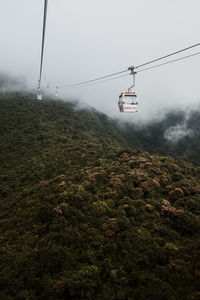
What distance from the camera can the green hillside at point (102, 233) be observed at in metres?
10.9

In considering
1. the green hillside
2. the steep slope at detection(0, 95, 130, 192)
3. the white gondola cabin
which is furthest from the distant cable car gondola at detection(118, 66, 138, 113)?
the steep slope at detection(0, 95, 130, 192)

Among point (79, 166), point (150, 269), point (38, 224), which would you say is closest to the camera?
point (150, 269)

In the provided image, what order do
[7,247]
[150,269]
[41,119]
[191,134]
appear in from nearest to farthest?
[150,269]
[7,247]
[41,119]
[191,134]

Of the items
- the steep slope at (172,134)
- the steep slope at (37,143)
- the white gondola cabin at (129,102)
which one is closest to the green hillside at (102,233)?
the steep slope at (37,143)

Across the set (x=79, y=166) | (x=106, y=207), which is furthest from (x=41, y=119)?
(x=106, y=207)

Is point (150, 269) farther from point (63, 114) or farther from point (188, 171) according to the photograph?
point (63, 114)

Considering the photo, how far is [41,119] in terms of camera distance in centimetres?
6638

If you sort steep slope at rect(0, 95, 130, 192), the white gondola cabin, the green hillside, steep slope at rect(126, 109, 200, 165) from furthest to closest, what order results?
steep slope at rect(126, 109, 200, 165) → steep slope at rect(0, 95, 130, 192) → the white gondola cabin → the green hillside

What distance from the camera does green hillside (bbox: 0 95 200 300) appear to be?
10859 mm

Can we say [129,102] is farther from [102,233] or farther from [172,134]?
[172,134]

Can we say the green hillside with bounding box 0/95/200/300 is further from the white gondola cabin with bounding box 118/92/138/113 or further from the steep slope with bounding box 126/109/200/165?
the steep slope with bounding box 126/109/200/165

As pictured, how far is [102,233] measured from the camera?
1508 cm

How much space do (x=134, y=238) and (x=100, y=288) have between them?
4.49m

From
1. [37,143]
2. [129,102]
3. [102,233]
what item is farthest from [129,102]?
[37,143]
